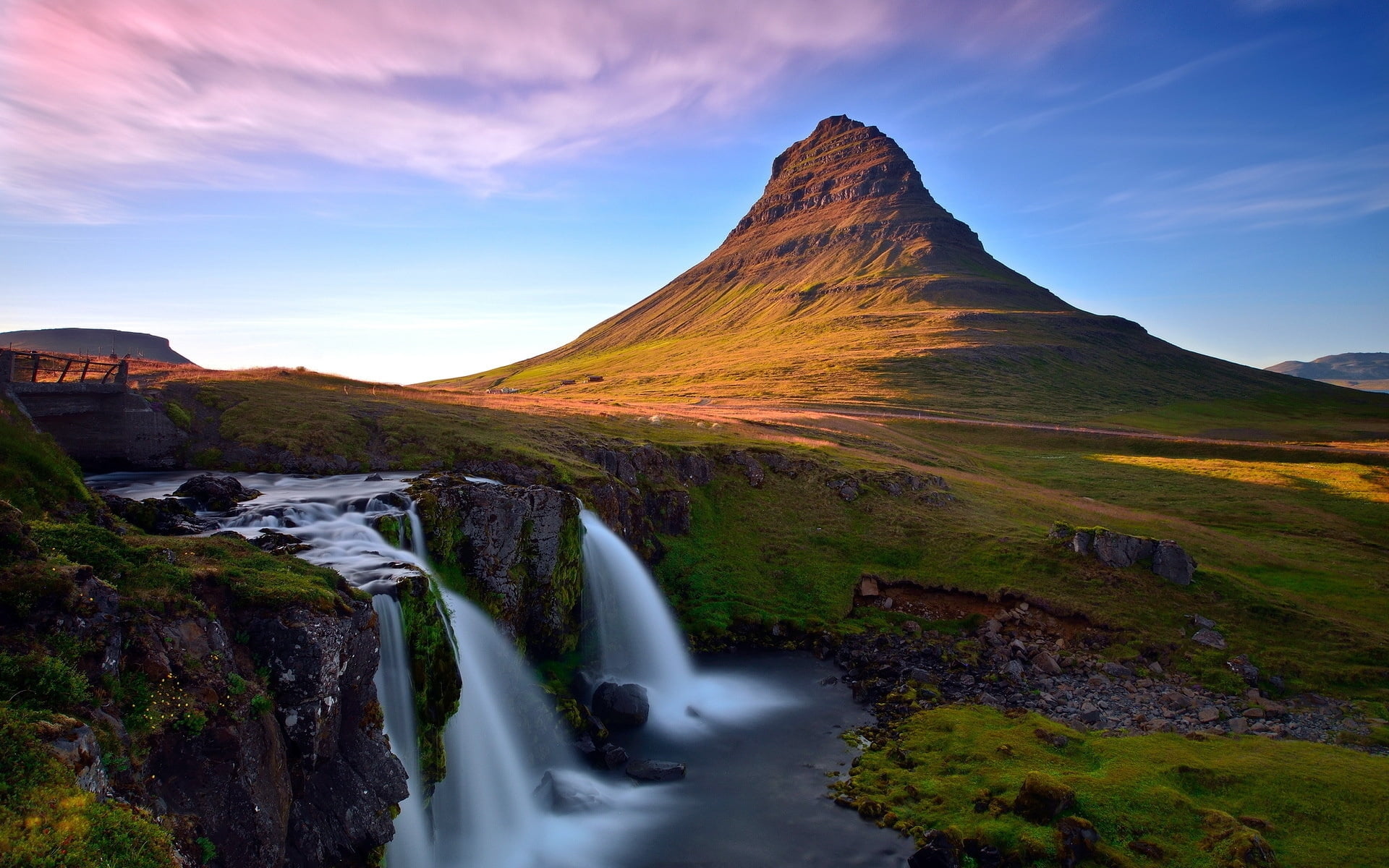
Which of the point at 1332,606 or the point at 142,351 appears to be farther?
the point at 142,351

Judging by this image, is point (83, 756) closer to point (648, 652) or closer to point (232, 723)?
point (232, 723)

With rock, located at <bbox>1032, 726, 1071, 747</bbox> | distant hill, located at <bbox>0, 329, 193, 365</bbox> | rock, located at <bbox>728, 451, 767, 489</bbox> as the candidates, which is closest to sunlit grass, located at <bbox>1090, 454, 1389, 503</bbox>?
A: rock, located at <bbox>728, 451, 767, 489</bbox>

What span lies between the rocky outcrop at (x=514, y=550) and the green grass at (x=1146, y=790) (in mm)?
13642

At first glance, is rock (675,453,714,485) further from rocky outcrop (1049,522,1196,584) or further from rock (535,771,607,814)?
rock (535,771,607,814)

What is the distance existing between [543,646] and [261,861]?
1754 centimetres

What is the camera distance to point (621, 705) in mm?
28000

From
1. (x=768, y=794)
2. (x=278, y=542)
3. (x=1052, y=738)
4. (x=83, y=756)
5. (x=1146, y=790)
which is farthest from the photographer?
(x=1052, y=738)

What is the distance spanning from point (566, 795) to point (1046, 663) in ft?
72.3

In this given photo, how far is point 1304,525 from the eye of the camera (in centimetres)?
5278

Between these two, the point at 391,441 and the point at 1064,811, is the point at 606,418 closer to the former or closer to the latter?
the point at 391,441

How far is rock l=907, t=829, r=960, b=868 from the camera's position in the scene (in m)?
18.6

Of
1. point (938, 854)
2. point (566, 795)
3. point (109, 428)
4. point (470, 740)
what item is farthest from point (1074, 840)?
point (109, 428)

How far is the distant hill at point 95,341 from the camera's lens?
118 metres

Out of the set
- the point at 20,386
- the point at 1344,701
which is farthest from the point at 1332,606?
the point at 20,386
